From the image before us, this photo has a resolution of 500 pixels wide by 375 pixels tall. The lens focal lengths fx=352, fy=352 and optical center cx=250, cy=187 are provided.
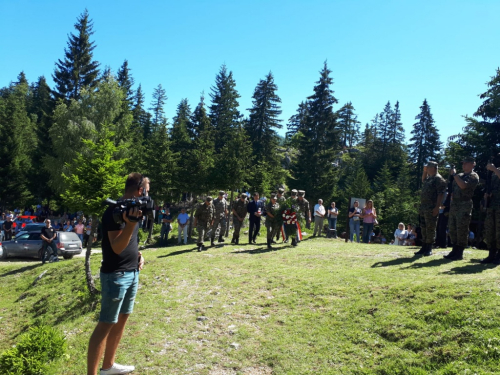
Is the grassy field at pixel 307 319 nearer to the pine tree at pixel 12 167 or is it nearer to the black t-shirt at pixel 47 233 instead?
the black t-shirt at pixel 47 233

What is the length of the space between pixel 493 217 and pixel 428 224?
1.53m

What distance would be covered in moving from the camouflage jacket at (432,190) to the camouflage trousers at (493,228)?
1.21 metres

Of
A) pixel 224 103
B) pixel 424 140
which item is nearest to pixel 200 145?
pixel 224 103

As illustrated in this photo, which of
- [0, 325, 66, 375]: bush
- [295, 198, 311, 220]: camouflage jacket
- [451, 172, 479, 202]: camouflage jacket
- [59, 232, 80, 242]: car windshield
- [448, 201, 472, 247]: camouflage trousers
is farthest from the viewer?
[59, 232, 80, 242]: car windshield

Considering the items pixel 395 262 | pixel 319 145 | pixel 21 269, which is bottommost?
pixel 21 269

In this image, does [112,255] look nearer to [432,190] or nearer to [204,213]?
[432,190]

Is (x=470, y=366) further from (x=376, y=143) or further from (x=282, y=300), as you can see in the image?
(x=376, y=143)

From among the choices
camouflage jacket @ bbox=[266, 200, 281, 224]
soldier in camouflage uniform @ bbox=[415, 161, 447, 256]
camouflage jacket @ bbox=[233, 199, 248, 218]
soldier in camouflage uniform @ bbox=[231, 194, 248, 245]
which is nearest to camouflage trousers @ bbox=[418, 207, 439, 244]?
soldier in camouflage uniform @ bbox=[415, 161, 447, 256]

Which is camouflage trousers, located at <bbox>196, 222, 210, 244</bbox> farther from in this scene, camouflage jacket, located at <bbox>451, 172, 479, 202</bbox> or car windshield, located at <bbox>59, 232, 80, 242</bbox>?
car windshield, located at <bbox>59, 232, 80, 242</bbox>

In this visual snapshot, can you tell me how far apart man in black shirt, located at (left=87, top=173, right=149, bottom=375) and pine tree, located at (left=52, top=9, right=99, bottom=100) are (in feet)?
134

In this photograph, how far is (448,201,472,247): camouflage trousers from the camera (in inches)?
308

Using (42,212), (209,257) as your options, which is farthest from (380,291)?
(42,212)

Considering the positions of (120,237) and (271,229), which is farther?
(271,229)

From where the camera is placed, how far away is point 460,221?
7.87m
